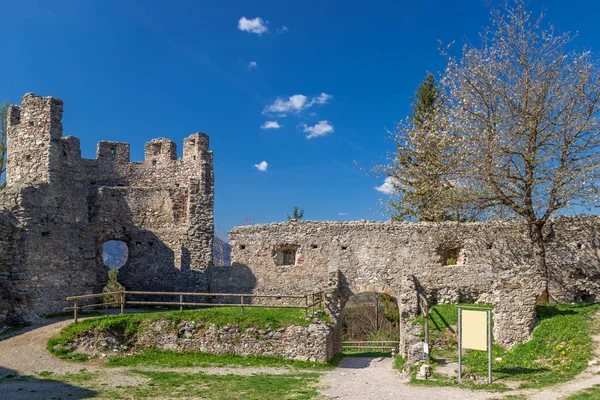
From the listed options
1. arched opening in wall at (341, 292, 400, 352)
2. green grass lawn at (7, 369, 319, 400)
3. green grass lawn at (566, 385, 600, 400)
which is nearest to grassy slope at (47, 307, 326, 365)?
green grass lawn at (7, 369, 319, 400)

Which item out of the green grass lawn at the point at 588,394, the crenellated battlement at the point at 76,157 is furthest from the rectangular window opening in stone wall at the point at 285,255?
the green grass lawn at the point at 588,394

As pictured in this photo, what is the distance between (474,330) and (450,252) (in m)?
10.3

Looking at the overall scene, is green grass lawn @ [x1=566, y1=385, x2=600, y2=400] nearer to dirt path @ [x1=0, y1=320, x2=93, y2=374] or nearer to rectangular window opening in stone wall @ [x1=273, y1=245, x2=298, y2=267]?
dirt path @ [x1=0, y1=320, x2=93, y2=374]

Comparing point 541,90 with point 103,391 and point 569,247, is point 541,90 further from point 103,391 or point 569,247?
point 103,391

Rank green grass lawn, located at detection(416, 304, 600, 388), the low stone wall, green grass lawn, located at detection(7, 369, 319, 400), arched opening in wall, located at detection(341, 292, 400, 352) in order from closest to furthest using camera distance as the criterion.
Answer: green grass lawn, located at detection(7, 369, 319, 400), green grass lawn, located at detection(416, 304, 600, 388), the low stone wall, arched opening in wall, located at detection(341, 292, 400, 352)

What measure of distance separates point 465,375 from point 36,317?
48.5 ft

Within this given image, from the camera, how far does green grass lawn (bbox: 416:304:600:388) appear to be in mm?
11711

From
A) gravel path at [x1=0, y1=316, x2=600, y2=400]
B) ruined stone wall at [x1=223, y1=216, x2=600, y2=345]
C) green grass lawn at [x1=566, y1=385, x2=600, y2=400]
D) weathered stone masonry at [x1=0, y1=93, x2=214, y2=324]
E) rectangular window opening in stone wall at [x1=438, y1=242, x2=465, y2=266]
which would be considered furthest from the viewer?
rectangular window opening in stone wall at [x1=438, y1=242, x2=465, y2=266]

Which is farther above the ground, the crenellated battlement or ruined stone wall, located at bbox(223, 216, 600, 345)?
the crenellated battlement

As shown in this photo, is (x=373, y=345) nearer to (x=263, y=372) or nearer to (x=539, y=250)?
(x=539, y=250)

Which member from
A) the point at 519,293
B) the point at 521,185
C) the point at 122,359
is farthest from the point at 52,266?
the point at 521,185

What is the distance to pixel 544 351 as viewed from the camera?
13289 mm

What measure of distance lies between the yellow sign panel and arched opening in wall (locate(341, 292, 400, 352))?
47.3 feet

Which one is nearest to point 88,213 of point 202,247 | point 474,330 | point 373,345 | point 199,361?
point 202,247
